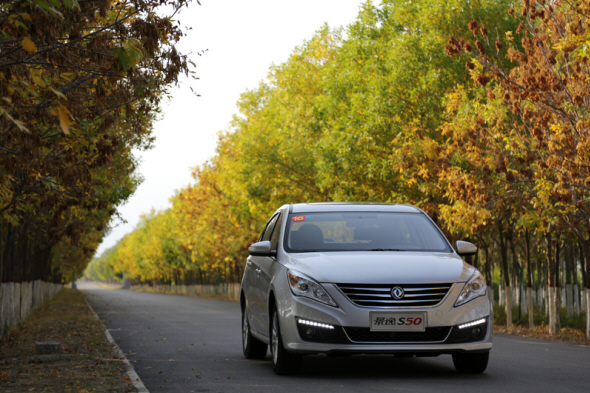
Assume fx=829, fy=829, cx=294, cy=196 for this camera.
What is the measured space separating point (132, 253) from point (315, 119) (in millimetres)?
112375

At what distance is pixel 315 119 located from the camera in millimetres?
35469

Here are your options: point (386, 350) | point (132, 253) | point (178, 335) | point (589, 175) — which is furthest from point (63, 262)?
point (132, 253)

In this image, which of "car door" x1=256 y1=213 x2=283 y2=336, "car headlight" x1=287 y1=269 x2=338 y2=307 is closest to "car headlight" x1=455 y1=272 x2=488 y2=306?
"car headlight" x1=287 y1=269 x2=338 y2=307

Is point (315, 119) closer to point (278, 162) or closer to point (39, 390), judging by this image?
point (278, 162)

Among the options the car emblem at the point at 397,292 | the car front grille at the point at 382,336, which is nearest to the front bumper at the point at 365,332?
the car front grille at the point at 382,336

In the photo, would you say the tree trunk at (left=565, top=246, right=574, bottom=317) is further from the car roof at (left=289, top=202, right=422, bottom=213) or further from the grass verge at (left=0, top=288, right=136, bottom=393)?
the car roof at (left=289, top=202, right=422, bottom=213)

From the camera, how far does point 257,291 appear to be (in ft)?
34.7

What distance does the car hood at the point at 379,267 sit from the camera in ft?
28.0

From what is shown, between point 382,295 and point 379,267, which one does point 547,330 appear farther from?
point 382,295

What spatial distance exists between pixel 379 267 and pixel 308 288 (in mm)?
780

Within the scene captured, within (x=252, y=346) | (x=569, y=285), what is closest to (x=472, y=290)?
(x=252, y=346)

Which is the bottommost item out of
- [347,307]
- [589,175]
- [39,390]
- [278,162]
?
[39,390]

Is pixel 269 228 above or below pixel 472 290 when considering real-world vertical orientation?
above

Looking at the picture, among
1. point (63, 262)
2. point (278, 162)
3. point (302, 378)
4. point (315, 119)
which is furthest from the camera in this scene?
point (63, 262)
